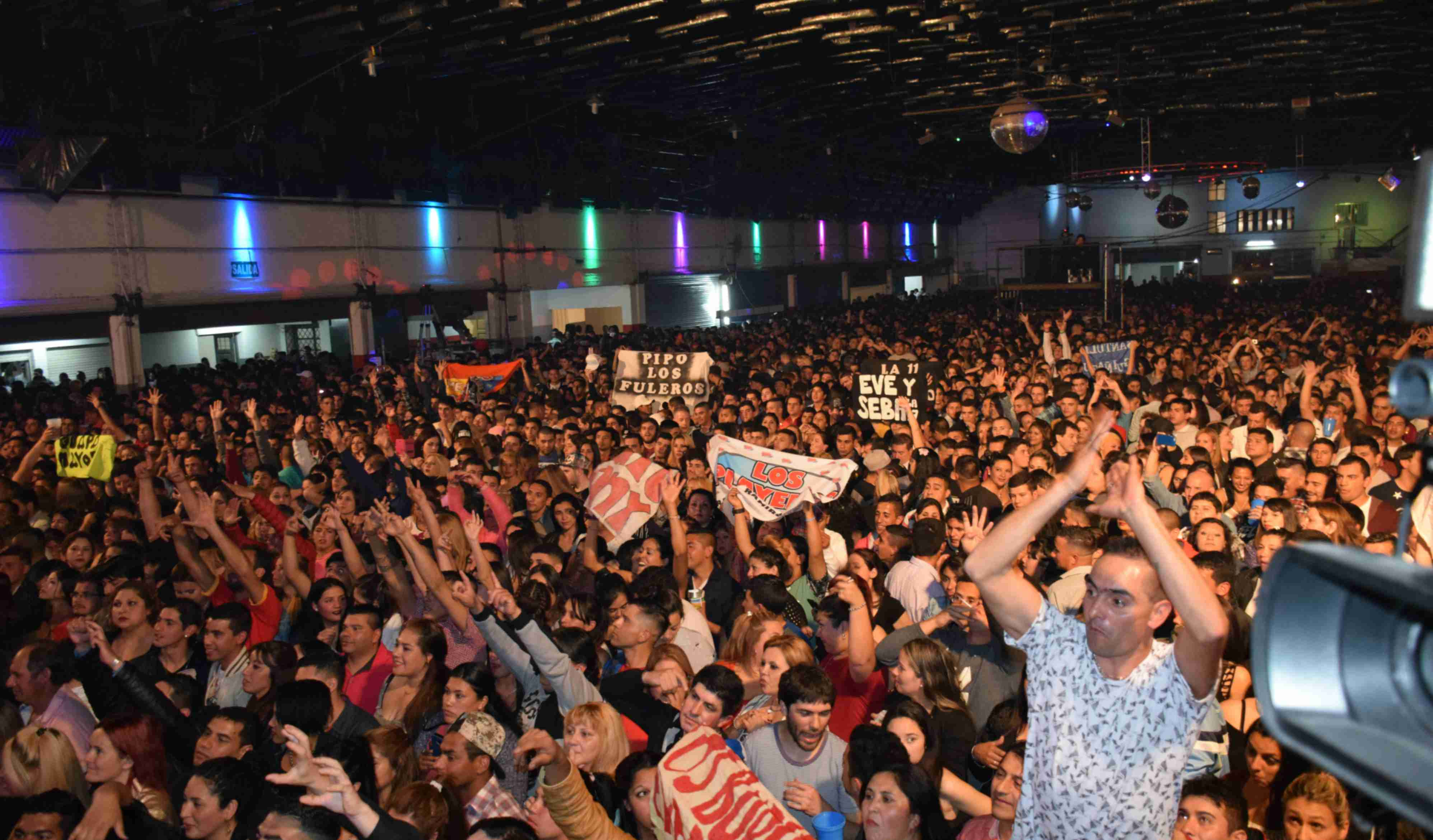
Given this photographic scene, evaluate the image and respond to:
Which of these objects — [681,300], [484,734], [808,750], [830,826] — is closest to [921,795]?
[830,826]

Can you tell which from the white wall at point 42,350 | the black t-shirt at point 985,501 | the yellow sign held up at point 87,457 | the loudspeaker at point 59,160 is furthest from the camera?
the white wall at point 42,350

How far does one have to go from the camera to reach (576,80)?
21.3m

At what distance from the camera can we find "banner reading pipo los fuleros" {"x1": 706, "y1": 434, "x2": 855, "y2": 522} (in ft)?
26.9

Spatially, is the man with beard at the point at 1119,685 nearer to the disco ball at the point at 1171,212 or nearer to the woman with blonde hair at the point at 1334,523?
the woman with blonde hair at the point at 1334,523

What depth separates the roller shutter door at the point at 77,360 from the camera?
21.9 m

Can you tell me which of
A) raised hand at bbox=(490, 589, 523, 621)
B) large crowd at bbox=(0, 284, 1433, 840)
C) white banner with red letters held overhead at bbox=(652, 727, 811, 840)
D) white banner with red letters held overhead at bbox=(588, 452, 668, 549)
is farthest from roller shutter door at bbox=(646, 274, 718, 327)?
white banner with red letters held overhead at bbox=(652, 727, 811, 840)

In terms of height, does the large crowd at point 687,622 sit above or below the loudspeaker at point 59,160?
below

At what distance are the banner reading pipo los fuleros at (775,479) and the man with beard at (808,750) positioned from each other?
3.82m

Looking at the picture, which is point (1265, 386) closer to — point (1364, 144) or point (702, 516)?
point (702, 516)

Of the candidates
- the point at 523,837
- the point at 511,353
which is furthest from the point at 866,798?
the point at 511,353

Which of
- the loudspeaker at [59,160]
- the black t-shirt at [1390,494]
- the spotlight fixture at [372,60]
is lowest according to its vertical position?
the black t-shirt at [1390,494]

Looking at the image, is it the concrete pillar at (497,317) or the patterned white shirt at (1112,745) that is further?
the concrete pillar at (497,317)

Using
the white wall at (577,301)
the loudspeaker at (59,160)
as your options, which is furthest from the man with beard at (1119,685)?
the white wall at (577,301)

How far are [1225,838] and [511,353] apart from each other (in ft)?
73.1
